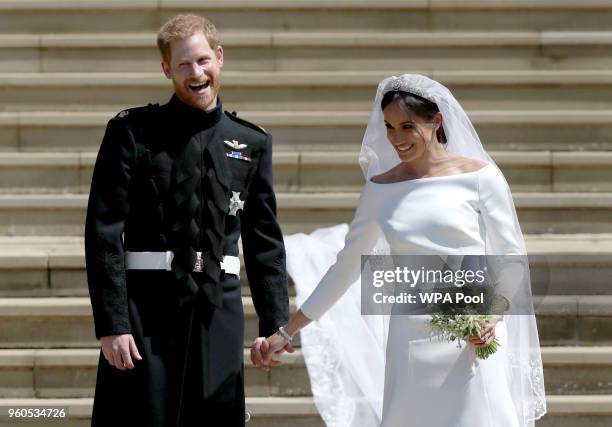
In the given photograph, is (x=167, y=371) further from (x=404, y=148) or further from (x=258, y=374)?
(x=258, y=374)

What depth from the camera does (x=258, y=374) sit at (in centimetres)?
568

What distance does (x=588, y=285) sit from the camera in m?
5.97

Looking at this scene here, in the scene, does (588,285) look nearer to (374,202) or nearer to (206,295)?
(374,202)

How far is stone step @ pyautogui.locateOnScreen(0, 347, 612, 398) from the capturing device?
224 inches

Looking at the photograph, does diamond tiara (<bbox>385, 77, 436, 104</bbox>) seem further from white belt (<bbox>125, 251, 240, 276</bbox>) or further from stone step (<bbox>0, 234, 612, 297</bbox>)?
stone step (<bbox>0, 234, 612, 297</bbox>)

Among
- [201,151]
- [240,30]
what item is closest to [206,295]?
[201,151]

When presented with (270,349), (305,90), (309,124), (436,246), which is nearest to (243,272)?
(309,124)

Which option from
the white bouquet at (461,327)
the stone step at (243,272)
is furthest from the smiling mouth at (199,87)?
the stone step at (243,272)

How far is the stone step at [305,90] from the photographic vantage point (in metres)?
7.40

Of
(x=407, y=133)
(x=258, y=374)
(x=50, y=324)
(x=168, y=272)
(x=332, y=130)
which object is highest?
(x=407, y=133)

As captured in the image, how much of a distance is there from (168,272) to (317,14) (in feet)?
14.3

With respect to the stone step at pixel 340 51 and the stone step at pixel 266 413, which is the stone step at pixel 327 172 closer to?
the stone step at pixel 340 51

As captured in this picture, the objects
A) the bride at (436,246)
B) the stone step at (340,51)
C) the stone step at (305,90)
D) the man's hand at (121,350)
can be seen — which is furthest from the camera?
the stone step at (340,51)

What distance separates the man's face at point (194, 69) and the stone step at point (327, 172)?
9.80 ft
